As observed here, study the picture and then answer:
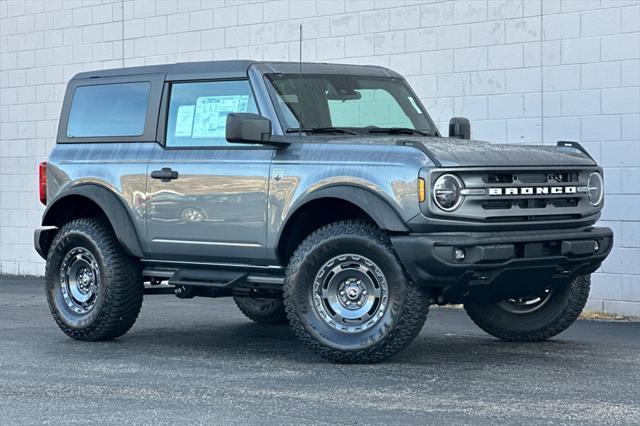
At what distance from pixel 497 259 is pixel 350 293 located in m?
1.01

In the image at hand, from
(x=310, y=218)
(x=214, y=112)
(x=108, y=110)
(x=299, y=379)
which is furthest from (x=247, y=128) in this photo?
(x=108, y=110)

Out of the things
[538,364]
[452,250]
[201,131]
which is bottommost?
[538,364]

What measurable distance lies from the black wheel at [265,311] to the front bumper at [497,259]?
10.1 feet

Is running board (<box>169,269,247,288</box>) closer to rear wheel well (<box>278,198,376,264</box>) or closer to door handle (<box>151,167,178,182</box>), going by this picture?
rear wheel well (<box>278,198,376,264</box>)

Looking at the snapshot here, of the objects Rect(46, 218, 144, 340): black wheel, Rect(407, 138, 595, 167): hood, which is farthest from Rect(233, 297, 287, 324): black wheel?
Rect(407, 138, 595, 167): hood

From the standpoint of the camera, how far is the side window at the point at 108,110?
Answer: 418 inches

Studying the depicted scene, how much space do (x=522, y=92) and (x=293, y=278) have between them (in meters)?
4.81

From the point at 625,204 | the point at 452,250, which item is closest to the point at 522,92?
the point at 625,204

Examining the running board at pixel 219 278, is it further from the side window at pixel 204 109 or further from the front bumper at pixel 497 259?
the front bumper at pixel 497 259

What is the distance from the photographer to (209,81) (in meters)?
10.2

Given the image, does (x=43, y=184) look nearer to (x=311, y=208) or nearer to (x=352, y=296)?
(x=311, y=208)

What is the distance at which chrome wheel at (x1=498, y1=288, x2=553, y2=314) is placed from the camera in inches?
401

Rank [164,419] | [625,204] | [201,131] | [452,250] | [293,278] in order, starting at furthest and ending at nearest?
[625,204] < [201,131] < [293,278] < [452,250] < [164,419]

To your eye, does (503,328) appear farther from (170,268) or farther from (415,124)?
(170,268)
